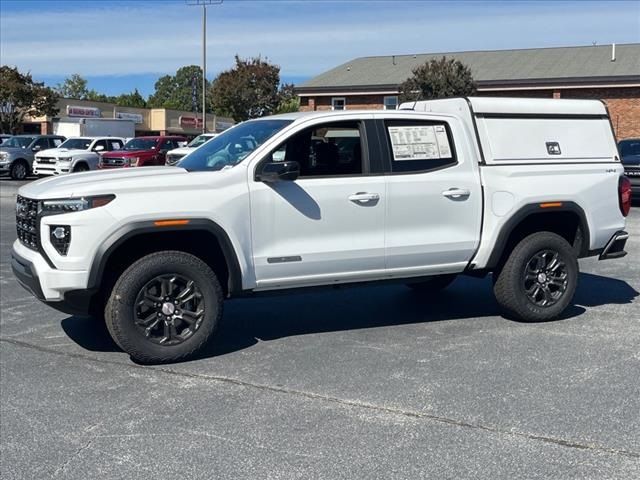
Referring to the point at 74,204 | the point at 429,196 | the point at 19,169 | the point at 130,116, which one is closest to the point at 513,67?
the point at 19,169

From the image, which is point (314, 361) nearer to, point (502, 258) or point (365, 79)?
point (502, 258)

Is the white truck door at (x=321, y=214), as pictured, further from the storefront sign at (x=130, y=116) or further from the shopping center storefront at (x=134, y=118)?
the storefront sign at (x=130, y=116)

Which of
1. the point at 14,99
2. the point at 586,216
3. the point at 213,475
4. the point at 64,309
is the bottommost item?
the point at 213,475

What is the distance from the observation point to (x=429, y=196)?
6.48 metres

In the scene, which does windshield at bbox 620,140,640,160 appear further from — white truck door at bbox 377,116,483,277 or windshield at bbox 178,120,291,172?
windshield at bbox 178,120,291,172

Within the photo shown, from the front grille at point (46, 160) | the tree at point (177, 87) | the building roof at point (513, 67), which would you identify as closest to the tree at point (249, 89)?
the building roof at point (513, 67)

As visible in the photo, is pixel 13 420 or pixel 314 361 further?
pixel 314 361

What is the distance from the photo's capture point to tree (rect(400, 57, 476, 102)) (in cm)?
3312

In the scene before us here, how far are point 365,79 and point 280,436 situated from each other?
37.5 metres

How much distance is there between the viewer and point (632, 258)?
35.4ft

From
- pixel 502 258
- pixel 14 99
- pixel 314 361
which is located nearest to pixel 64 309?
pixel 314 361

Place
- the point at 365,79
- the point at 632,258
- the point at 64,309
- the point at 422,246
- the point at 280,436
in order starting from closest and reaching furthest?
the point at 280,436
the point at 64,309
the point at 422,246
the point at 632,258
the point at 365,79

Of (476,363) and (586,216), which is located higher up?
(586,216)

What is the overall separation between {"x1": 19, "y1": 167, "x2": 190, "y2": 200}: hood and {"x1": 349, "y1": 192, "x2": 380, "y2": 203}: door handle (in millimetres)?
1346
